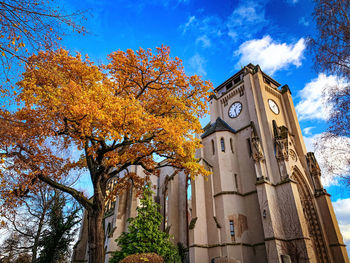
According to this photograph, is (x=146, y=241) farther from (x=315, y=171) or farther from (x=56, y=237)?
(x=315, y=171)

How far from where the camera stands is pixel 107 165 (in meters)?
10.7

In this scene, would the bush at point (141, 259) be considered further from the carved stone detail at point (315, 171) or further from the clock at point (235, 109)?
the clock at point (235, 109)

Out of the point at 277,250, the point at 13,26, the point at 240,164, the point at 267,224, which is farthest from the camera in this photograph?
the point at 240,164

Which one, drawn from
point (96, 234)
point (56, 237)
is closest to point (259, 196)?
point (96, 234)

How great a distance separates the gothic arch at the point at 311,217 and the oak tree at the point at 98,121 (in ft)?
42.4

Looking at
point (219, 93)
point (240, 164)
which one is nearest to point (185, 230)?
point (240, 164)

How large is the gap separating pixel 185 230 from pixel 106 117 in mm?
15310

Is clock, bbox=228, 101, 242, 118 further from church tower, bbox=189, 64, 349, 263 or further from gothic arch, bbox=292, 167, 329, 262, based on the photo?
gothic arch, bbox=292, 167, 329, 262

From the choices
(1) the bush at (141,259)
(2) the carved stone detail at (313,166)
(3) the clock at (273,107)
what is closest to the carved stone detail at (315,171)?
(2) the carved stone detail at (313,166)

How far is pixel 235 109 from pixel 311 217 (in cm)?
1184

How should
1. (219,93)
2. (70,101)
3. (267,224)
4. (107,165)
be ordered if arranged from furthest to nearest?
(219,93) → (267,224) → (107,165) → (70,101)

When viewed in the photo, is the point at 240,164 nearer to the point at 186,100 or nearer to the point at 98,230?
the point at 186,100

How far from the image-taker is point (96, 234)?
32.1 ft

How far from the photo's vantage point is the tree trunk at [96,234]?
952 cm
